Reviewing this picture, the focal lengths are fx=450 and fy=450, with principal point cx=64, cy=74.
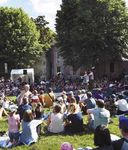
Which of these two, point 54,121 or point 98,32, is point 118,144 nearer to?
point 54,121

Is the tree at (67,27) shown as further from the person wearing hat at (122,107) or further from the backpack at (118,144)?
the backpack at (118,144)

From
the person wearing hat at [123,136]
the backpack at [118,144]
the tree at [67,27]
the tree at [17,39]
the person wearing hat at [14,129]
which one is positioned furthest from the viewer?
the tree at [17,39]

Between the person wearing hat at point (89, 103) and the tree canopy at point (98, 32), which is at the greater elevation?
the tree canopy at point (98, 32)

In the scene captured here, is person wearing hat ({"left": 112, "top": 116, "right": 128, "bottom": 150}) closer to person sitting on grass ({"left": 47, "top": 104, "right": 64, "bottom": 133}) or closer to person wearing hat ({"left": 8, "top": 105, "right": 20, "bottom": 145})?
person wearing hat ({"left": 8, "top": 105, "right": 20, "bottom": 145})

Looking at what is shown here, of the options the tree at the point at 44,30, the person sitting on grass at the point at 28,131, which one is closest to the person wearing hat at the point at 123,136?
the person sitting on grass at the point at 28,131

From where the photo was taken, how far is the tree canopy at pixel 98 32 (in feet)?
161

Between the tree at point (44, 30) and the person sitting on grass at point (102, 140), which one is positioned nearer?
the person sitting on grass at point (102, 140)

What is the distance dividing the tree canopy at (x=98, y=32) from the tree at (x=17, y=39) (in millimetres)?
12822

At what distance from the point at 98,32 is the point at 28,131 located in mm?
35574

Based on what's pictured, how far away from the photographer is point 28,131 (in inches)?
564

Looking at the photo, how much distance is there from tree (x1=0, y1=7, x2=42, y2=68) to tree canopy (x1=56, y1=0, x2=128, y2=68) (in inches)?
505

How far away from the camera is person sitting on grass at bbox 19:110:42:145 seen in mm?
14164

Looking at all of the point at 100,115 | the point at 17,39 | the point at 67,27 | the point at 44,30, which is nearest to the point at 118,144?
the point at 100,115

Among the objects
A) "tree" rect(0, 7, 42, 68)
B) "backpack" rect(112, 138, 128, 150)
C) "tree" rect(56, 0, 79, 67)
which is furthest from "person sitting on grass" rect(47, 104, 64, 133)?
"tree" rect(0, 7, 42, 68)
